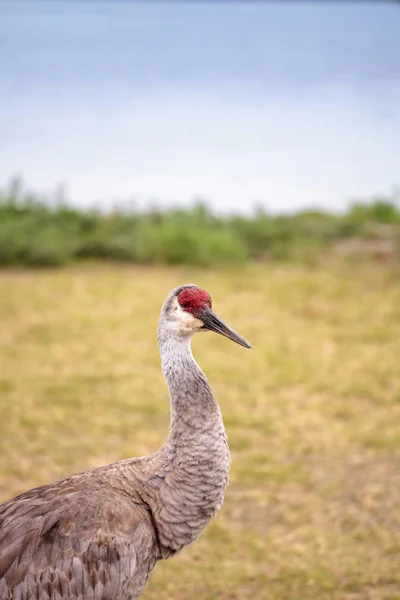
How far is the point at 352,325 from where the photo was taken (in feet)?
23.4

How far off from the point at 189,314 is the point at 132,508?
674mm

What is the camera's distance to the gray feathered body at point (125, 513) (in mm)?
2301

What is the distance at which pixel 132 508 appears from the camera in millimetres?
2420

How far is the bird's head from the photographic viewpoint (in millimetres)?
2570

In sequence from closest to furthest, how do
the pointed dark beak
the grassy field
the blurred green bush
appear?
the pointed dark beak → the grassy field → the blurred green bush

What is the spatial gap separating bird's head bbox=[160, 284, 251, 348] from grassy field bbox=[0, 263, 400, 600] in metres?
1.29

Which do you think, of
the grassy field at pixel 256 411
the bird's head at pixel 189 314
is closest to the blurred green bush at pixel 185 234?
the grassy field at pixel 256 411

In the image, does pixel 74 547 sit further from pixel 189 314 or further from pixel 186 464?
pixel 189 314

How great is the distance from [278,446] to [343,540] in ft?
3.47

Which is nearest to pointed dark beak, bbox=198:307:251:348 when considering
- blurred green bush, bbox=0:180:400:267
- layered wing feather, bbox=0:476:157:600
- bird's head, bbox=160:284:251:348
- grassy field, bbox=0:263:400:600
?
bird's head, bbox=160:284:251:348

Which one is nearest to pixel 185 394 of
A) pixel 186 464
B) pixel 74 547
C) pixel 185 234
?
pixel 186 464

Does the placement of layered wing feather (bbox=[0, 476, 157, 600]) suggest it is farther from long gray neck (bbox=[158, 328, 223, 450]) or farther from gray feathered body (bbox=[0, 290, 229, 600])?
long gray neck (bbox=[158, 328, 223, 450])

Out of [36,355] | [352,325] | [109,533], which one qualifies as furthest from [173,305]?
[352,325]

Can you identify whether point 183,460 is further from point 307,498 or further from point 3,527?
point 307,498
